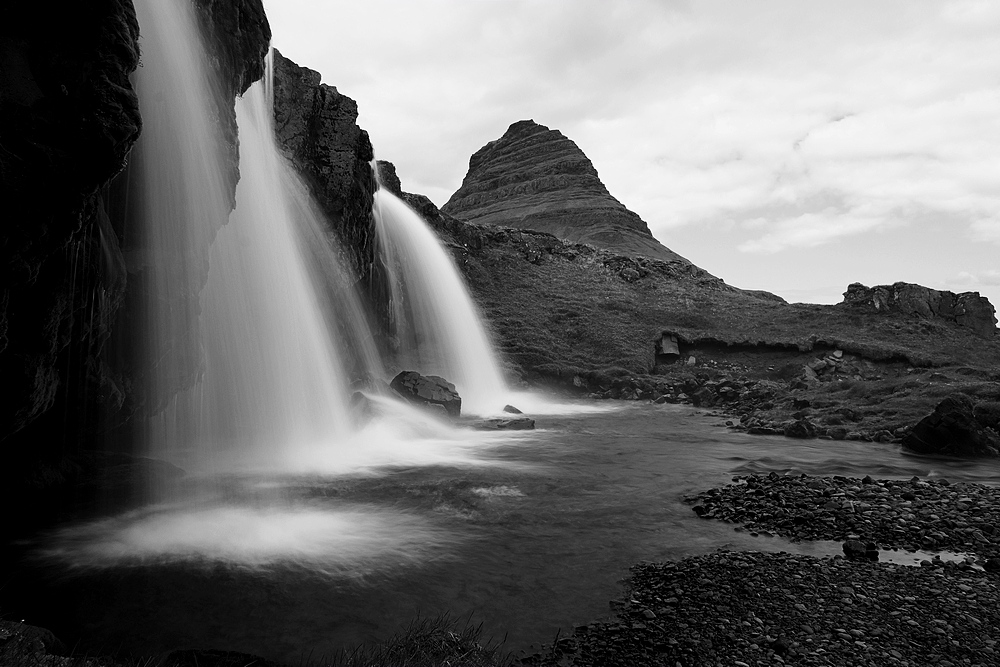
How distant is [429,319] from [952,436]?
30484 millimetres

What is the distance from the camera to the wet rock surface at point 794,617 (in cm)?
650

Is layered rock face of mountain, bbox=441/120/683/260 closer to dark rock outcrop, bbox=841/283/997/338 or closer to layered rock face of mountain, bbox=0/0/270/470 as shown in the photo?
dark rock outcrop, bbox=841/283/997/338

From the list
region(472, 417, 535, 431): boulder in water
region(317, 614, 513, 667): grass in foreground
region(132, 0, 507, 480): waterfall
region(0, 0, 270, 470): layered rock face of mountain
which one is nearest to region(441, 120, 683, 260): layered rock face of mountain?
region(472, 417, 535, 431): boulder in water

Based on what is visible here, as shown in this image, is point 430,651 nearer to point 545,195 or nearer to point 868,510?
point 868,510

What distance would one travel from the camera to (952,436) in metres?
19.8

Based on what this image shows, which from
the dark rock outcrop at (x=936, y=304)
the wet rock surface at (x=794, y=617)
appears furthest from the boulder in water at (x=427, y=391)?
the dark rock outcrop at (x=936, y=304)

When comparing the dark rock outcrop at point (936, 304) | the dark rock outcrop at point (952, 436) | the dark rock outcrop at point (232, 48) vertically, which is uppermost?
the dark rock outcrop at point (232, 48)

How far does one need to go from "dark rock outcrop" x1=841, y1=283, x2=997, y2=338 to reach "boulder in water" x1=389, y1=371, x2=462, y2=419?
4153 cm

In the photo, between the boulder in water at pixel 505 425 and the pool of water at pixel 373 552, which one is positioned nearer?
the pool of water at pixel 373 552

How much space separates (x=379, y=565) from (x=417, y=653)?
11.8 feet

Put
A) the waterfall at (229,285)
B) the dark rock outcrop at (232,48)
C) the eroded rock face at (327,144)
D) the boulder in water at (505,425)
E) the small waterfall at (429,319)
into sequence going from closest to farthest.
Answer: the waterfall at (229,285) < the dark rock outcrop at (232,48) < the boulder in water at (505,425) < the eroded rock face at (327,144) < the small waterfall at (429,319)

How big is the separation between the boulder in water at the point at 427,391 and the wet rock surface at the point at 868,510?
15.9 metres

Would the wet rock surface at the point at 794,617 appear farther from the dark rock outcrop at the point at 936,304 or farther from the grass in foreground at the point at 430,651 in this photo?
the dark rock outcrop at the point at 936,304

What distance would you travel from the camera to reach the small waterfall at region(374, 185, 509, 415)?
39.7m
